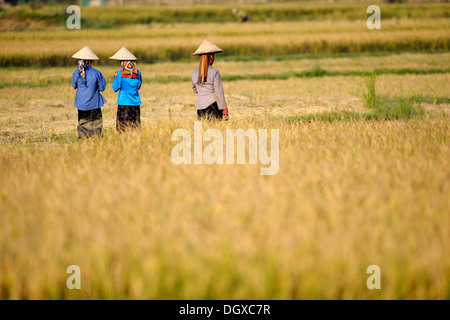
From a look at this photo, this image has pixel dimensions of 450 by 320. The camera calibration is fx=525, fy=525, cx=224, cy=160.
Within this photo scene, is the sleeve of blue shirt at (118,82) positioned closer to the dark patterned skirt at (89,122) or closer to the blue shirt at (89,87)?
the blue shirt at (89,87)

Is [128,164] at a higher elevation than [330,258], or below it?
higher

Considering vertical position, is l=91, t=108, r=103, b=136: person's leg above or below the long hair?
below

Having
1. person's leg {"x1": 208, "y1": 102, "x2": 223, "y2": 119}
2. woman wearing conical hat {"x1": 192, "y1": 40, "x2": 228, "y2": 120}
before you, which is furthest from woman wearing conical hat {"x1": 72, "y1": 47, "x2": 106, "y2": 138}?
person's leg {"x1": 208, "y1": 102, "x2": 223, "y2": 119}

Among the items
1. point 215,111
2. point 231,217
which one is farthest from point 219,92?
point 231,217

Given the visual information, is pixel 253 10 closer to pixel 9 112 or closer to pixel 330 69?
pixel 330 69

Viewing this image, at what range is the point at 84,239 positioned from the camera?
3141mm

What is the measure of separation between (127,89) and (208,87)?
45.5 inches

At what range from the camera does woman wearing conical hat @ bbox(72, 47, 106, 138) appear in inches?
289

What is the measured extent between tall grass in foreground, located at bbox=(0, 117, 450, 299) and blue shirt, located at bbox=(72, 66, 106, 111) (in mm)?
2633

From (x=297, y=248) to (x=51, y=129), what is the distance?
7264mm

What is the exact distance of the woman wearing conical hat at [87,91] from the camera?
7.35 metres

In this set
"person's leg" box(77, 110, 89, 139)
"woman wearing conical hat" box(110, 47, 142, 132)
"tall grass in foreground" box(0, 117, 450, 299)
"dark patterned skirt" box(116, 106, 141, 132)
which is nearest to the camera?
"tall grass in foreground" box(0, 117, 450, 299)

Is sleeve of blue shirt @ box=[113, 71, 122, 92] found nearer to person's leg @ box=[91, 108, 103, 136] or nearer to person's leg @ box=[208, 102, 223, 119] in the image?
person's leg @ box=[91, 108, 103, 136]
